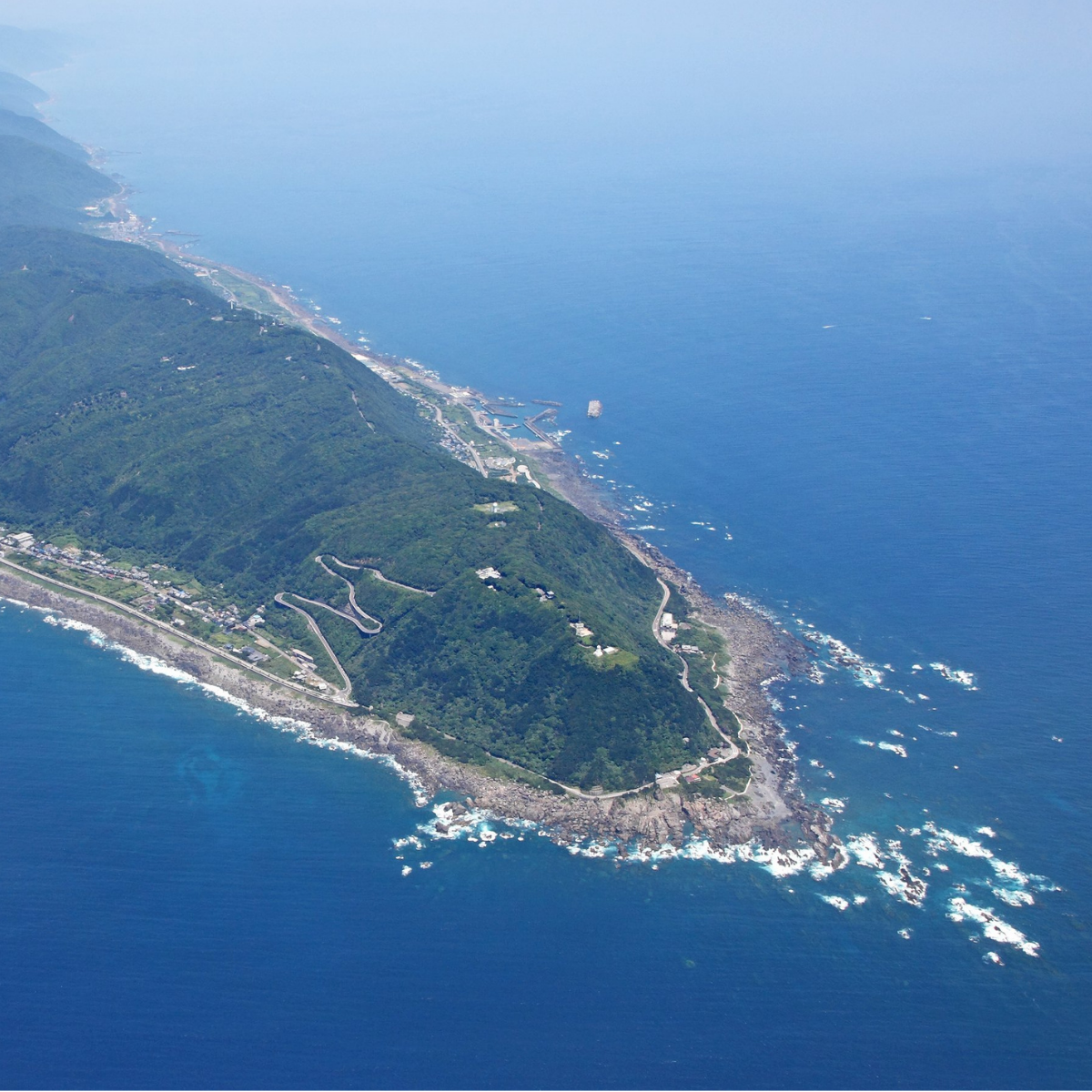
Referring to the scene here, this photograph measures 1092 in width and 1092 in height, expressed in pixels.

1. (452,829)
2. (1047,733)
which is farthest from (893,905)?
(452,829)

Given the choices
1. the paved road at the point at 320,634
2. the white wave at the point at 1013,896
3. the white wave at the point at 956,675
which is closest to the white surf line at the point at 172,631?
the paved road at the point at 320,634

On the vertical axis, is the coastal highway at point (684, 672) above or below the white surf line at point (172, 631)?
above

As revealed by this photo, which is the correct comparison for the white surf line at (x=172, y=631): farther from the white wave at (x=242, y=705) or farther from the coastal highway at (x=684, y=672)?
the coastal highway at (x=684, y=672)

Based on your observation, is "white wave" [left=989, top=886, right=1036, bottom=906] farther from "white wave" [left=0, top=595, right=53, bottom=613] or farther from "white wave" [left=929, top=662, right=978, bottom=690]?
"white wave" [left=0, top=595, right=53, bottom=613]

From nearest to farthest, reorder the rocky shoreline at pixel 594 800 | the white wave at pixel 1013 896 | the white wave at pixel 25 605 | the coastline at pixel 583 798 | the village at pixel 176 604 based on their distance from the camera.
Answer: the white wave at pixel 1013 896 < the coastline at pixel 583 798 < the rocky shoreline at pixel 594 800 < the village at pixel 176 604 < the white wave at pixel 25 605

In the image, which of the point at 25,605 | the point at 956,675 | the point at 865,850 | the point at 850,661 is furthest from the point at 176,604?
the point at 956,675

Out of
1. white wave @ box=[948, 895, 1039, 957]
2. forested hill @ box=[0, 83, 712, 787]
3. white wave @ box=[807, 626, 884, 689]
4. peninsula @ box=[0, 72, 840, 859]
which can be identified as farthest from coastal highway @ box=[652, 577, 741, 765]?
white wave @ box=[948, 895, 1039, 957]
